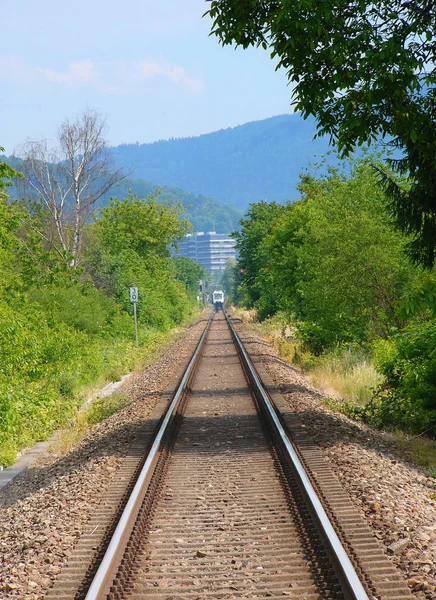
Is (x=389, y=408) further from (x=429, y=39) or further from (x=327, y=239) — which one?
(x=327, y=239)

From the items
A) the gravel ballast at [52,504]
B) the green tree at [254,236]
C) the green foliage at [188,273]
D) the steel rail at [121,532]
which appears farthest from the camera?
the green foliage at [188,273]

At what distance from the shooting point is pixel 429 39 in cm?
1055

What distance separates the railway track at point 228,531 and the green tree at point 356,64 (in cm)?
481

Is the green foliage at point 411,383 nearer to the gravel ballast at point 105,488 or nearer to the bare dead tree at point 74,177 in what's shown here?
the gravel ballast at point 105,488

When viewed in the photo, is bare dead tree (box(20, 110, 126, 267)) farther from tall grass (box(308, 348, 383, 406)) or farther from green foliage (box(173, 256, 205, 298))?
green foliage (box(173, 256, 205, 298))

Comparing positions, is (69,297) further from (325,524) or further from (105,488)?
(325,524)

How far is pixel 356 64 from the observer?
10430 mm

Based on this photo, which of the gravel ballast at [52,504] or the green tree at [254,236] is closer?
the gravel ballast at [52,504]

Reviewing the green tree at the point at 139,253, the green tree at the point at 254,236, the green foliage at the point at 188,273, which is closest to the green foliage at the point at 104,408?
the green tree at the point at 139,253

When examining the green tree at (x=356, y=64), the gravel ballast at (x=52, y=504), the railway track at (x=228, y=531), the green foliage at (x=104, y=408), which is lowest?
the green foliage at (x=104, y=408)

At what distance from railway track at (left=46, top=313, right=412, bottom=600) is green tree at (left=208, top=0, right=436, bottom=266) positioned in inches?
189

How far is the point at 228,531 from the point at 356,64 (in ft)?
21.8

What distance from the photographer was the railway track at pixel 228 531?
5.88 metres

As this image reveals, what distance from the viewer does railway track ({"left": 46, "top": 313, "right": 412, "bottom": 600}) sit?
232 inches
